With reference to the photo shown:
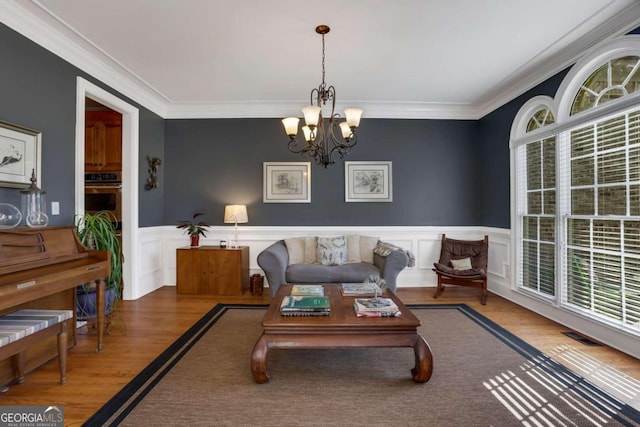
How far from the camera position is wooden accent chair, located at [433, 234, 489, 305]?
4055 mm

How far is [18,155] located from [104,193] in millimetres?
1718

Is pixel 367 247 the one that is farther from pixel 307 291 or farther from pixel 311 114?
pixel 311 114

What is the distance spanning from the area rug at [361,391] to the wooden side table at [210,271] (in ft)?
4.97

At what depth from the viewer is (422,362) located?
209cm

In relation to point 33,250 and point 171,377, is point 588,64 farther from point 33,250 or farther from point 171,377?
point 33,250

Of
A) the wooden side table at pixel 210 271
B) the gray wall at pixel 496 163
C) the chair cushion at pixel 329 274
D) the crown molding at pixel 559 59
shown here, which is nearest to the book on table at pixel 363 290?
the chair cushion at pixel 329 274

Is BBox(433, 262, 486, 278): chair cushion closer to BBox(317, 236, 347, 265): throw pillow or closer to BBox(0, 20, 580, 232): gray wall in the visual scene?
BBox(0, 20, 580, 232): gray wall

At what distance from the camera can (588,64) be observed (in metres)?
2.98

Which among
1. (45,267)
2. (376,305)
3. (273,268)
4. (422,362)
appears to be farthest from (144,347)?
(422,362)

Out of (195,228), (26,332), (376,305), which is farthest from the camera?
(195,228)

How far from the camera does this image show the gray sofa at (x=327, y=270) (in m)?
3.68

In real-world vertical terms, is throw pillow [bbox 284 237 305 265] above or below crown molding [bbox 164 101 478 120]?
below

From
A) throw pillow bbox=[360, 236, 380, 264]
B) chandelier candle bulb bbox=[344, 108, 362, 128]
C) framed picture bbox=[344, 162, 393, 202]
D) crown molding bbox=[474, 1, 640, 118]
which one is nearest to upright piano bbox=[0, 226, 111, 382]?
chandelier candle bulb bbox=[344, 108, 362, 128]

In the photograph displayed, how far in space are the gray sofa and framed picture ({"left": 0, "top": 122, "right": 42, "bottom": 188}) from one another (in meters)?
2.19
